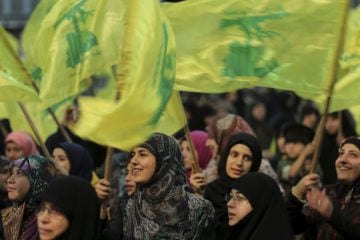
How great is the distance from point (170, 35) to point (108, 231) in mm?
1214

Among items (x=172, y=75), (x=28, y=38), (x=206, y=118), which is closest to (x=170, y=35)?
(x=172, y=75)

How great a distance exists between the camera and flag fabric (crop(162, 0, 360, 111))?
27.4 ft

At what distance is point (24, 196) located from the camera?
26.6 ft

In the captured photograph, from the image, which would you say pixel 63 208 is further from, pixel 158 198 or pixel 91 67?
pixel 91 67

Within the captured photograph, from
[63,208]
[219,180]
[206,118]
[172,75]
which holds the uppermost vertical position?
[172,75]

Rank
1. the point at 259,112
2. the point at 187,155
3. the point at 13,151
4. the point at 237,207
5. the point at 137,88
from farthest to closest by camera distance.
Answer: the point at 259,112
the point at 13,151
the point at 187,155
the point at 237,207
the point at 137,88

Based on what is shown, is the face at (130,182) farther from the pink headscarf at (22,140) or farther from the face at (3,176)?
the pink headscarf at (22,140)

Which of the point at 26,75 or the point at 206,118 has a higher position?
the point at 26,75

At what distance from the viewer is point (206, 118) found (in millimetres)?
14914

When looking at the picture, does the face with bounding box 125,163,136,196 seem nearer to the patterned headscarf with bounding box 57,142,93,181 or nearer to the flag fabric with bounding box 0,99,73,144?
the flag fabric with bounding box 0,99,73,144

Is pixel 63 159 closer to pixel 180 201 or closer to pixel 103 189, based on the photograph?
pixel 103 189

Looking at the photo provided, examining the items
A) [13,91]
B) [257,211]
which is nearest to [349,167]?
[257,211]

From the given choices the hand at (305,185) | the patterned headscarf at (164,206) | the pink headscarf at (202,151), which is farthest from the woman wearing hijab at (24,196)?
the pink headscarf at (202,151)

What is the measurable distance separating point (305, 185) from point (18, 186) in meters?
1.76
